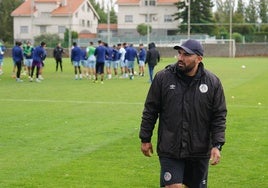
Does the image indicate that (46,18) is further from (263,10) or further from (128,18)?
(263,10)

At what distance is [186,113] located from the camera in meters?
6.45

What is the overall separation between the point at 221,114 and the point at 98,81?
78.5ft

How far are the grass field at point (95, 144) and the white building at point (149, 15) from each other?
7258 cm

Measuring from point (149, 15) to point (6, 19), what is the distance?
22.3 m

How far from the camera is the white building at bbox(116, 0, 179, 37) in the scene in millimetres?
93938

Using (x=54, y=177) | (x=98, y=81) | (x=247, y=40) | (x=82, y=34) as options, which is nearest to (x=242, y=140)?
(x=54, y=177)

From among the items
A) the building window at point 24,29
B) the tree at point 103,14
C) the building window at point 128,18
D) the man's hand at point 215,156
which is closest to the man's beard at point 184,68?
the man's hand at point 215,156

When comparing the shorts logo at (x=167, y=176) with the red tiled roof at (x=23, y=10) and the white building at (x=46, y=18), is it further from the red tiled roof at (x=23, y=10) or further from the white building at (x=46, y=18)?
the red tiled roof at (x=23, y=10)

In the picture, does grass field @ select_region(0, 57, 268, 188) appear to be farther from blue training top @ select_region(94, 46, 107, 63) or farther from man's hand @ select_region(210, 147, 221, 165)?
blue training top @ select_region(94, 46, 107, 63)

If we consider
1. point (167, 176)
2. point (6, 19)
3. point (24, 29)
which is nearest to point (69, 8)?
point (24, 29)

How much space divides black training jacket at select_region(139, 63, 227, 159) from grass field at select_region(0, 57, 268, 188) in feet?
8.10

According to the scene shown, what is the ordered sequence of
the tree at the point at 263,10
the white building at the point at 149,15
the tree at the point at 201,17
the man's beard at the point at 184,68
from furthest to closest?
the tree at the point at 263,10 → the white building at the point at 149,15 → the tree at the point at 201,17 → the man's beard at the point at 184,68

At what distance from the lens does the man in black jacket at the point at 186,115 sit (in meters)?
6.45

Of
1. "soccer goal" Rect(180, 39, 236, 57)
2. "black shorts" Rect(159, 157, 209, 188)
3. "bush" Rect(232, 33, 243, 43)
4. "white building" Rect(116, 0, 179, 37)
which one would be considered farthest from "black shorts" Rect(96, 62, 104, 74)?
"white building" Rect(116, 0, 179, 37)
